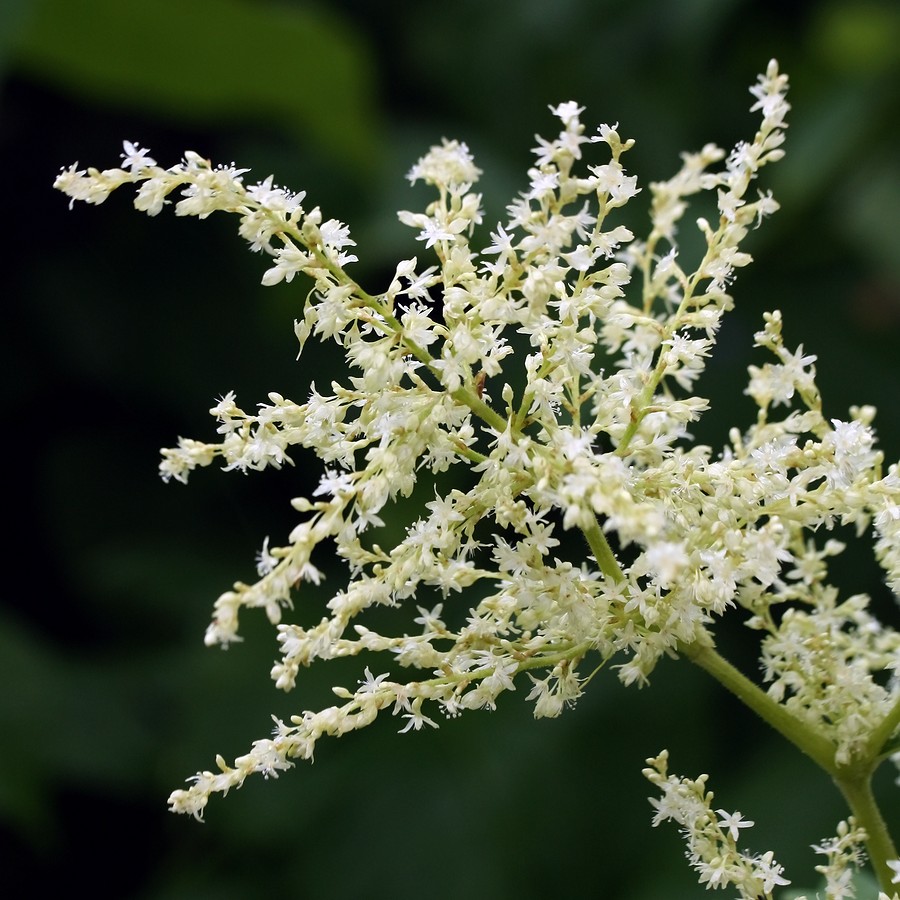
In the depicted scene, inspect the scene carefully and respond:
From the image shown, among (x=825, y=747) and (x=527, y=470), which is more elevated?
(x=527, y=470)

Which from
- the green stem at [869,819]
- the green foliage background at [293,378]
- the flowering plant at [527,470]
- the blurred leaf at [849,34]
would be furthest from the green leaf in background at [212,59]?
the green stem at [869,819]

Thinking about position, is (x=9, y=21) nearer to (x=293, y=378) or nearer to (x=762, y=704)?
(x=293, y=378)

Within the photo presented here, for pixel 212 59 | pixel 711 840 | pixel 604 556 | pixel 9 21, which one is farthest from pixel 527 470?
pixel 212 59

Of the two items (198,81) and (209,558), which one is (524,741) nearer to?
(209,558)

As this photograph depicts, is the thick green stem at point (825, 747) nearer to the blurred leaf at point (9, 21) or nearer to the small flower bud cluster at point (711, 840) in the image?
the small flower bud cluster at point (711, 840)

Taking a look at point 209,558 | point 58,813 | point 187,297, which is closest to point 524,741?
point 209,558
